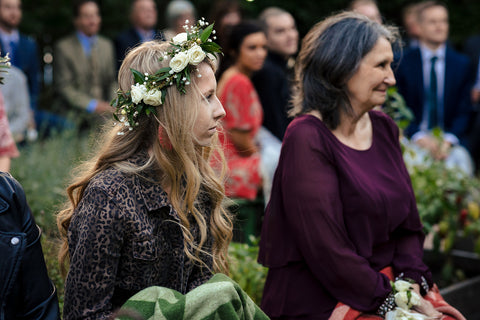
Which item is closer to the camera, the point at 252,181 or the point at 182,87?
the point at 182,87

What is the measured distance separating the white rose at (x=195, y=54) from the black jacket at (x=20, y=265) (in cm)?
75

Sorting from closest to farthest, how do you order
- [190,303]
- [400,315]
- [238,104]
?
[190,303] < [400,315] < [238,104]

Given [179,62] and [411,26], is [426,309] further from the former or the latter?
[411,26]

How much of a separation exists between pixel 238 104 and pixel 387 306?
8.60 feet

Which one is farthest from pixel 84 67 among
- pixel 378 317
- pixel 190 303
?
pixel 190 303

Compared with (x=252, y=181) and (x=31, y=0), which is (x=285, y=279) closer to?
(x=252, y=181)

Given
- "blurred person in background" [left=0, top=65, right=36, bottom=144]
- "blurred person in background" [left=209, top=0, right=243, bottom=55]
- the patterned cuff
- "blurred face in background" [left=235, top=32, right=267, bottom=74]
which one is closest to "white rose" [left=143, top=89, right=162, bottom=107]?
the patterned cuff

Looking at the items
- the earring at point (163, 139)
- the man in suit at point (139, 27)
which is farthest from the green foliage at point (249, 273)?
the man in suit at point (139, 27)

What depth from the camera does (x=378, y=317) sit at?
2727 mm

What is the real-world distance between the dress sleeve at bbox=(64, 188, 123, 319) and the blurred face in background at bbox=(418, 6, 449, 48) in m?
5.54

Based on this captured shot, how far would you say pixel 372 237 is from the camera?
9.47ft

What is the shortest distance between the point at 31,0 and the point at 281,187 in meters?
8.71

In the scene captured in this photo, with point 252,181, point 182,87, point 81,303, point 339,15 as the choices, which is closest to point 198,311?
point 81,303

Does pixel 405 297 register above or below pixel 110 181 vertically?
below
